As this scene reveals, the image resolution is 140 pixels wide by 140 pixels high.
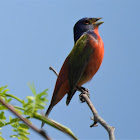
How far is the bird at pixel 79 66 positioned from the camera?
3.51 meters

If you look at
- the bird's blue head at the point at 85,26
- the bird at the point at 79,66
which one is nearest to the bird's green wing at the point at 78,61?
the bird at the point at 79,66

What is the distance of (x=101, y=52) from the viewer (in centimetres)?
395

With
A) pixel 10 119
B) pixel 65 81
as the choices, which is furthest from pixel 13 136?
pixel 65 81

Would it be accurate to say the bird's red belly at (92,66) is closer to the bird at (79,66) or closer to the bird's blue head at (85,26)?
the bird at (79,66)

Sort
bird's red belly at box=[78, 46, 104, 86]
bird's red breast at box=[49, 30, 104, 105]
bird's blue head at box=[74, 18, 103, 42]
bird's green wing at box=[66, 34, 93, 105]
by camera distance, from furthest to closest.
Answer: bird's blue head at box=[74, 18, 103, 42] < bird's red belly at box=[78, 46, 104, 86] < bird's green wing at box=[66, 34, 93, 105] < bird's red breast at box=[49, 30, 104, 105]

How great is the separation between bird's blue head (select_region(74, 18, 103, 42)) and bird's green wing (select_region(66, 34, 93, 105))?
486mm

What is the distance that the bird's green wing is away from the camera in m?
3.61

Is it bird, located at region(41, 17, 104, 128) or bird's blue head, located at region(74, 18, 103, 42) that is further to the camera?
bird's blue head, located at region(74, 18, 103, 42)

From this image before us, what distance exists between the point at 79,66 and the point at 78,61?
82 mm

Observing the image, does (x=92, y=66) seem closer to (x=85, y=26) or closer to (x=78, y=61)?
(x=78, y=61)

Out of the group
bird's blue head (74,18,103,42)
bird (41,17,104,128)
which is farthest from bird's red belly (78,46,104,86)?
bird's blue head (74,18,103,42)

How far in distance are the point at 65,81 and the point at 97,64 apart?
0.62 m

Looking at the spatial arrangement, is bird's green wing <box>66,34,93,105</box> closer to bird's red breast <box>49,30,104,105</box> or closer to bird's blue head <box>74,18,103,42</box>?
bird's red breast <box>49,30,104,105</box>

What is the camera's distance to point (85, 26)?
4645 mm
